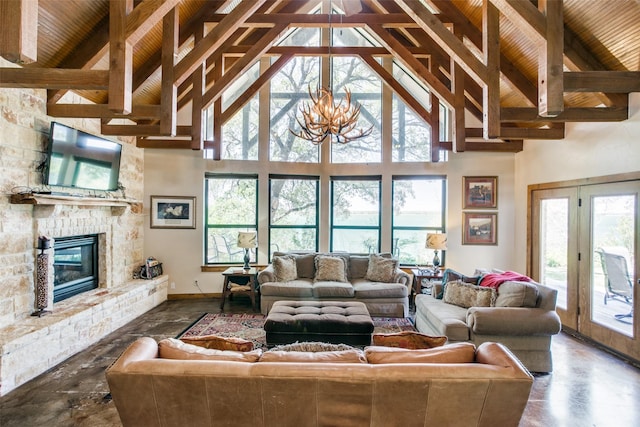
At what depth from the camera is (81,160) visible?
4.36m

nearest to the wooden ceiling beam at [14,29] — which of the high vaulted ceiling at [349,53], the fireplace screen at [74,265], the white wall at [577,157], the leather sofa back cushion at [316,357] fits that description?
the high vaulted ceiling at [349,53]

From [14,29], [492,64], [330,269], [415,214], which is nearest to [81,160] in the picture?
[14,29]

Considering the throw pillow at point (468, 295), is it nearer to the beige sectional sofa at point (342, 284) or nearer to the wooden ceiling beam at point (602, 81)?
the beige sectional sofa at point (342, 284)

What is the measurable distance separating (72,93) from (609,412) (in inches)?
266

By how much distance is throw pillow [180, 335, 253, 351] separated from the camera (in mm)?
2207

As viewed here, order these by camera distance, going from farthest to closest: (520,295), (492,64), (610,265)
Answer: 1. (610,265)
2. (492,64)
3. (520,295)

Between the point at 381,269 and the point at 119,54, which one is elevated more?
the point at 119,54

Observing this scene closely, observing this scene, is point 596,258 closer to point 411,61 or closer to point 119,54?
point 411,61

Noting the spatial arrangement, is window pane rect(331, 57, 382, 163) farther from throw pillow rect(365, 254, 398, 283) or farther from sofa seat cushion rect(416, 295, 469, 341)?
sofa seat cushion rect(416, 295, 469, 341)

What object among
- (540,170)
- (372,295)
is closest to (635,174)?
(540,170)

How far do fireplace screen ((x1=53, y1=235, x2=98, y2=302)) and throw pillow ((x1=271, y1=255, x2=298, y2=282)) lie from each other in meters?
2.72

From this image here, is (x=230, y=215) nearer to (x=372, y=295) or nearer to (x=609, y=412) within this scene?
(x=372, y=295)

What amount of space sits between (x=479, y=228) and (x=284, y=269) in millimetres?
3848

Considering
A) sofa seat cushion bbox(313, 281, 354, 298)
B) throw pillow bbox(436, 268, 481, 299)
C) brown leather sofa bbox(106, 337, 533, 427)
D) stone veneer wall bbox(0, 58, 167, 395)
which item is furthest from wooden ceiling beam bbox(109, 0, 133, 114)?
throw pillow bbox(436, 268, 481, 299)
